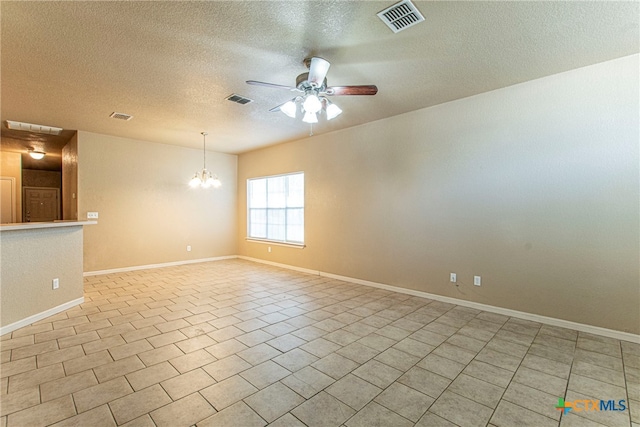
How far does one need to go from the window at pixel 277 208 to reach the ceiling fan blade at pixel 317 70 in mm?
3390

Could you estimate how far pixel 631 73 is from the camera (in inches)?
109

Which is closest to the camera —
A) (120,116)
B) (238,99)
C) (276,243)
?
(238,99)

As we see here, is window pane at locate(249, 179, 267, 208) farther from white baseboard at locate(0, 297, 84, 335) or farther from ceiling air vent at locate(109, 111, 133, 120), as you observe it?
white baseboard at locate(0, 297, 84, 335)

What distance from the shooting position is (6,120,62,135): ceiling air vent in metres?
4.66

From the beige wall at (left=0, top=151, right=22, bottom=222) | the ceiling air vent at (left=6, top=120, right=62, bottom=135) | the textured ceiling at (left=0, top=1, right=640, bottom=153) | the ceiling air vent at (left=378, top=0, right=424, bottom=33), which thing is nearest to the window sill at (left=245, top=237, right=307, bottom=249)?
the textured ceiling at (left=0, top=1, right=640, bottom=153)

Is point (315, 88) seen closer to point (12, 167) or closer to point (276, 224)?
point (276, 224)

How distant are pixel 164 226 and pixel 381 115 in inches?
204

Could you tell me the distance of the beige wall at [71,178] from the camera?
5.49 meters

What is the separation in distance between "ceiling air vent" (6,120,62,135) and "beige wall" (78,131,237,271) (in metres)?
0.38

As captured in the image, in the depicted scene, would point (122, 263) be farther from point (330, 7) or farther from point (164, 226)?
point (330, 7)

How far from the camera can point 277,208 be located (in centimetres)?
665

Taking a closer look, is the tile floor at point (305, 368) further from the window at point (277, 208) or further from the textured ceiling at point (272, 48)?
the textured ceiling at point (272, 48)

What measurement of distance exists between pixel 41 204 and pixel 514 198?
39.5 ft

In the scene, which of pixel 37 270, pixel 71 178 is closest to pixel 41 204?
pixel 71 178
